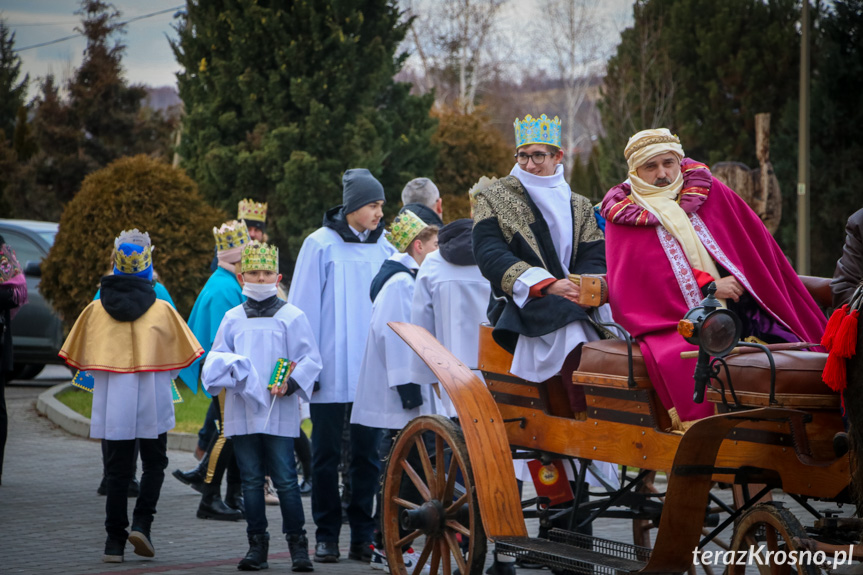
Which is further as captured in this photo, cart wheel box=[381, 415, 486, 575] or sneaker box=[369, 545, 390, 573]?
sneaker box=[369, 545, 390, 573]

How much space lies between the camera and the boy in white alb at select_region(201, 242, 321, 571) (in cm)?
621

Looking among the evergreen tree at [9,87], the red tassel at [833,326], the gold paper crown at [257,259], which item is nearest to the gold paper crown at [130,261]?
the gold paper crown at [257,259]

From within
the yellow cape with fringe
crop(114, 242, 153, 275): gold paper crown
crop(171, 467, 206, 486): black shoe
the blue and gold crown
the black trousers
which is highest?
the blue and gold crown

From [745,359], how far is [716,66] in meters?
17.2

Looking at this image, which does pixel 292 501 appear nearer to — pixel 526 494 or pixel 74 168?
pixel 526 494

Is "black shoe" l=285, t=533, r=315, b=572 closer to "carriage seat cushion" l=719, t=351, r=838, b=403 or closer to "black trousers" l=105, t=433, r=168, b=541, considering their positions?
"black trousers" l=105, t=433, r=168, b=541

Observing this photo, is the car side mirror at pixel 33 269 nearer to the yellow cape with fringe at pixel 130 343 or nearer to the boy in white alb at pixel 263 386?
the yellow cape with fringe at pixel 130 343

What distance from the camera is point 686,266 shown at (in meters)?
4.65

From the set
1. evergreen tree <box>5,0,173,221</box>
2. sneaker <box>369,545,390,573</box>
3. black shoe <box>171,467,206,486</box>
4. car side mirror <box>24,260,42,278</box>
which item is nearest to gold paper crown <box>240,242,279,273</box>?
sneaker <box>369,545,390,573</box>

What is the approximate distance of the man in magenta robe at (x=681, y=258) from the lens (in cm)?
461

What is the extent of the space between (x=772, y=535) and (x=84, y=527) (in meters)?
4.95

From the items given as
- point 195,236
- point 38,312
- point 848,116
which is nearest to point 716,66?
point 848,116

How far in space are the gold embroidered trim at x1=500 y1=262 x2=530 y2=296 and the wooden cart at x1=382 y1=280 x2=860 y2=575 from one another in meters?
0.40

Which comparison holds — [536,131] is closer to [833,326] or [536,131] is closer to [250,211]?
[833,326]
